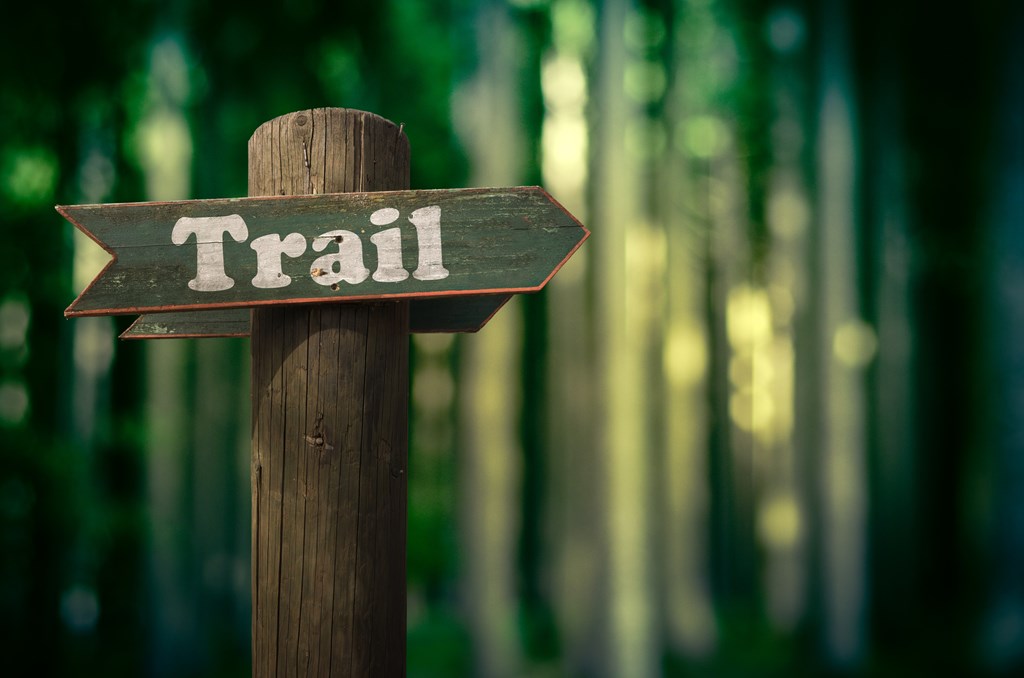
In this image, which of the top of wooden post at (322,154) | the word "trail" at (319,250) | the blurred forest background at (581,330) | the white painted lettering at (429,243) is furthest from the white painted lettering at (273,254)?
the blurred forest background at (581,330)

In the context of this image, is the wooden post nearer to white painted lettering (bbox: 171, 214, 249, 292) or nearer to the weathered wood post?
the weathered wood post

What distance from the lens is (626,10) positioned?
5.86m

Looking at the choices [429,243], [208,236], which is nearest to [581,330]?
[429,243]

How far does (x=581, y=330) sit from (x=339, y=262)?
4.49 meters

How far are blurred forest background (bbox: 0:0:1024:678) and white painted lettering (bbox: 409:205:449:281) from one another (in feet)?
13.5

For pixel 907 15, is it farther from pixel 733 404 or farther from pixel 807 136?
pixel 733 404

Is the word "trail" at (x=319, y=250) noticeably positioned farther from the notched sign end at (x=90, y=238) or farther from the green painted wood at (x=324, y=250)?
the notched sign end at (x=90, y=238)

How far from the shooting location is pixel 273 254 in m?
1.30

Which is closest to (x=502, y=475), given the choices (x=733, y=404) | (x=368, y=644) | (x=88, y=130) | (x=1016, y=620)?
(x=368, y=644)

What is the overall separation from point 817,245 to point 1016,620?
3621 millimetres

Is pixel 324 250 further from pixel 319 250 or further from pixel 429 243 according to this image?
pixel 429 243

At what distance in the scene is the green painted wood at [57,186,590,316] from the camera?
4.23 feet

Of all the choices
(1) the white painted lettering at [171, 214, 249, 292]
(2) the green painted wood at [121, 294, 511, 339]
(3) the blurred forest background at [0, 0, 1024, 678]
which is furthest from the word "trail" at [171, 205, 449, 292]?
(3) the blurred forest background at [0, 0, 1024, 678]

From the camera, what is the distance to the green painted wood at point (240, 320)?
156 centimetres
